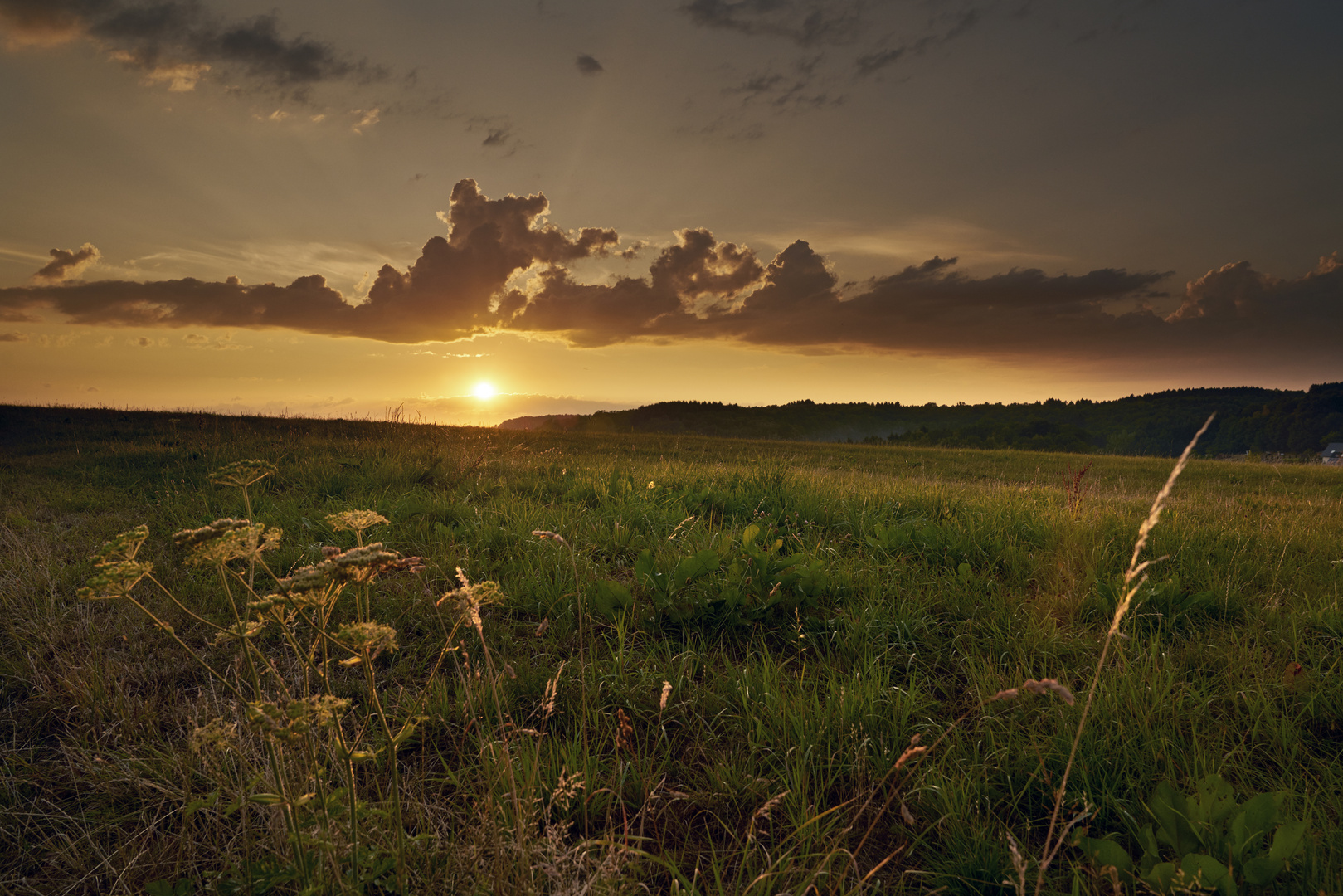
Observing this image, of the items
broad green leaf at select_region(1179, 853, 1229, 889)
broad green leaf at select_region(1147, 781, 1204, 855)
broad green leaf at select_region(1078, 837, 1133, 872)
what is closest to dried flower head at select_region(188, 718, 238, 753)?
broad green leaf at select_region(1078, 837, 1133, 872)

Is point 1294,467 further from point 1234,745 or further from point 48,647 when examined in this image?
point 48,647

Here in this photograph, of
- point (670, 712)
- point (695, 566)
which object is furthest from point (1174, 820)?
point (695, 566)

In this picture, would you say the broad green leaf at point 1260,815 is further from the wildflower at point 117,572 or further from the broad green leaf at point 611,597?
the wildflower at point 117,572

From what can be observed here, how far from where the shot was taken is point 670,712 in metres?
2.49

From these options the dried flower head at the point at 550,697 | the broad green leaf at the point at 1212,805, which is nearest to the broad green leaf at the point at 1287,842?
the broad green leaf at the point at 1212,805

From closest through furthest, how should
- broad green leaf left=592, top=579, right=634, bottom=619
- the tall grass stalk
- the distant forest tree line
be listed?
1. the tall grass stalk
2. broad green leaf left=592, top=579, right=634, bottom=619
3. the distant forest tree line

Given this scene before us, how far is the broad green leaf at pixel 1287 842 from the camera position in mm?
1463

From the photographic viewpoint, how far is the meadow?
1574 mm

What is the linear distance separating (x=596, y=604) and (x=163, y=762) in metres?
1.90

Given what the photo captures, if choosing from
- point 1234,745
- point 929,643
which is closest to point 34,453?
point 929,643

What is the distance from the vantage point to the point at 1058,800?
132 centimetres

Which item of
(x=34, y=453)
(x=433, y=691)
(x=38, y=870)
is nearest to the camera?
(x=38, y=870)

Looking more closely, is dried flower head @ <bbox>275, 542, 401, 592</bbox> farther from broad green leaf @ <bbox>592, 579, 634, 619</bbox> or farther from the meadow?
broad green leaf @ <bbox>592, 579, 634, 619</bbox>

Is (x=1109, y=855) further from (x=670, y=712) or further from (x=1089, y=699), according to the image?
(x=670, y=712)
